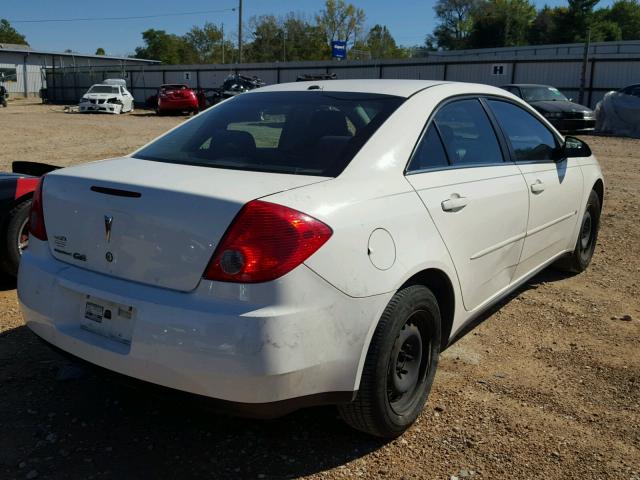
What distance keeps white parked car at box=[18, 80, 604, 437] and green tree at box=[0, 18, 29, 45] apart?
392 feet

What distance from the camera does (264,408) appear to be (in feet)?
7.59

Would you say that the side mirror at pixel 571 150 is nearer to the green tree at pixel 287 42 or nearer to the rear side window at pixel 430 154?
the rear side window at pixel 430 154

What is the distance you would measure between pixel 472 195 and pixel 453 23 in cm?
9909

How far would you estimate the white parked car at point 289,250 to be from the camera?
A: 227 centimetres

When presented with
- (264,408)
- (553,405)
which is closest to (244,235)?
(264,408)

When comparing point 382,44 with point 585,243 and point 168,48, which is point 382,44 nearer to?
point 168,48

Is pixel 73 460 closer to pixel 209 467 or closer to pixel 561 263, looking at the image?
pixel 209 467

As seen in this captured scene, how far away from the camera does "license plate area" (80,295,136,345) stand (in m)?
2.42

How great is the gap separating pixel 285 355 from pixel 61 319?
106cm

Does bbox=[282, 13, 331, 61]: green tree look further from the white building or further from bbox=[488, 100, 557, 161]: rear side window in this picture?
bbox=[488, 100, 557, 161]: rear side window

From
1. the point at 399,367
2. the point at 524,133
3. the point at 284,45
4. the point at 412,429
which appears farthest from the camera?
the point at 284,45

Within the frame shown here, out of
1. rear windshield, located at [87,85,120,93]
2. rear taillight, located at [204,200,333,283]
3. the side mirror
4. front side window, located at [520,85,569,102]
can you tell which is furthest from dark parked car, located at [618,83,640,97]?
rear windshield, located at [87,85,120,93]

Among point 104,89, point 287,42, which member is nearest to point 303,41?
point 287,42

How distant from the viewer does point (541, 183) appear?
13.3 ft
